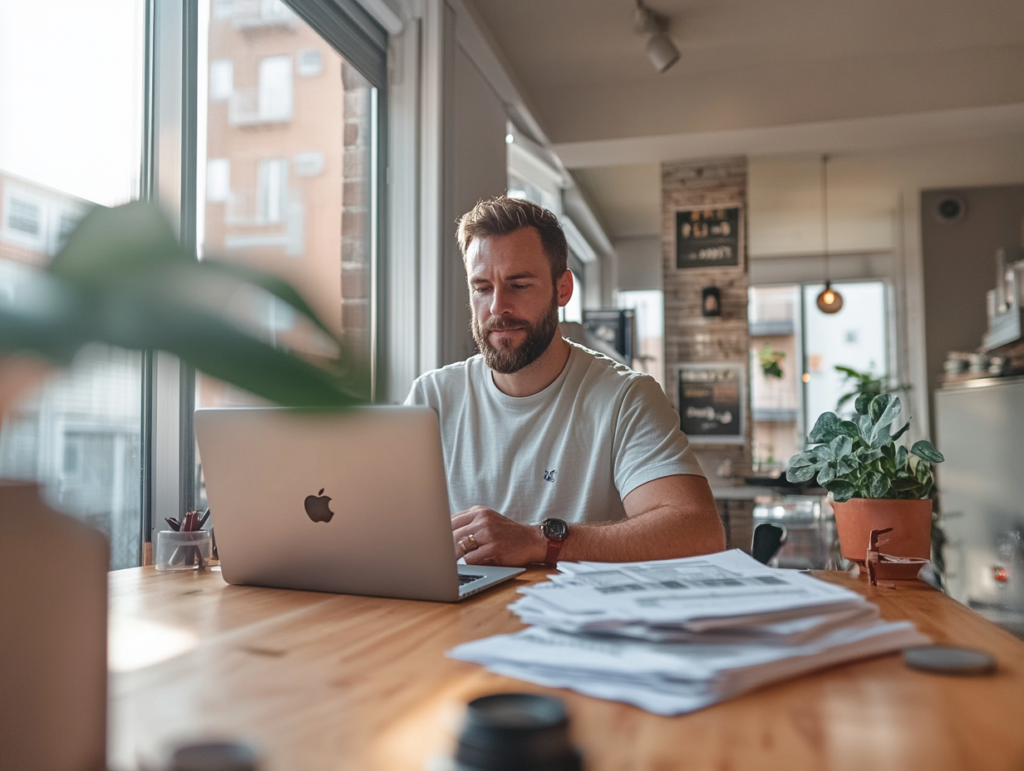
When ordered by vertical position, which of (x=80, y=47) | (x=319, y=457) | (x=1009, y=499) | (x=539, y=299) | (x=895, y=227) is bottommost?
(x=1009, y=499)

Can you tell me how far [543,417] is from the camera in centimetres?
192

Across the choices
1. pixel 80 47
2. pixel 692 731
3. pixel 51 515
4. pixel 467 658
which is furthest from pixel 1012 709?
pixel 80 47

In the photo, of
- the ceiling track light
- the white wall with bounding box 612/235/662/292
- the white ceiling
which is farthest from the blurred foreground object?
the white wall with bounding box 612/235/662/292

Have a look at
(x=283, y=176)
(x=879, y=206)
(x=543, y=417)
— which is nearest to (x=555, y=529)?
(x=543, y=417)

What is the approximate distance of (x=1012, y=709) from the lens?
0.65 m

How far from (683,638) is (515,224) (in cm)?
147

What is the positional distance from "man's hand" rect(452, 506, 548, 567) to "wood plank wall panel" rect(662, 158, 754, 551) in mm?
4066

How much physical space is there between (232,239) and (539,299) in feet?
6.18

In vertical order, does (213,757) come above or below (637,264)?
below

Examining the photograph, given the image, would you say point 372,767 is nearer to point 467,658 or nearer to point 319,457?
point 467,658

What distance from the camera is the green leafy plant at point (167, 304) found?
0.18 m

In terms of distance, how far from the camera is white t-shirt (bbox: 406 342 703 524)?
1827mm

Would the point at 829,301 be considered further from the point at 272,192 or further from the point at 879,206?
the point at 272,192

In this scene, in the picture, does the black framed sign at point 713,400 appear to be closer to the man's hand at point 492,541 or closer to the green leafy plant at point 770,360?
the green leafy plant at point 770,360
